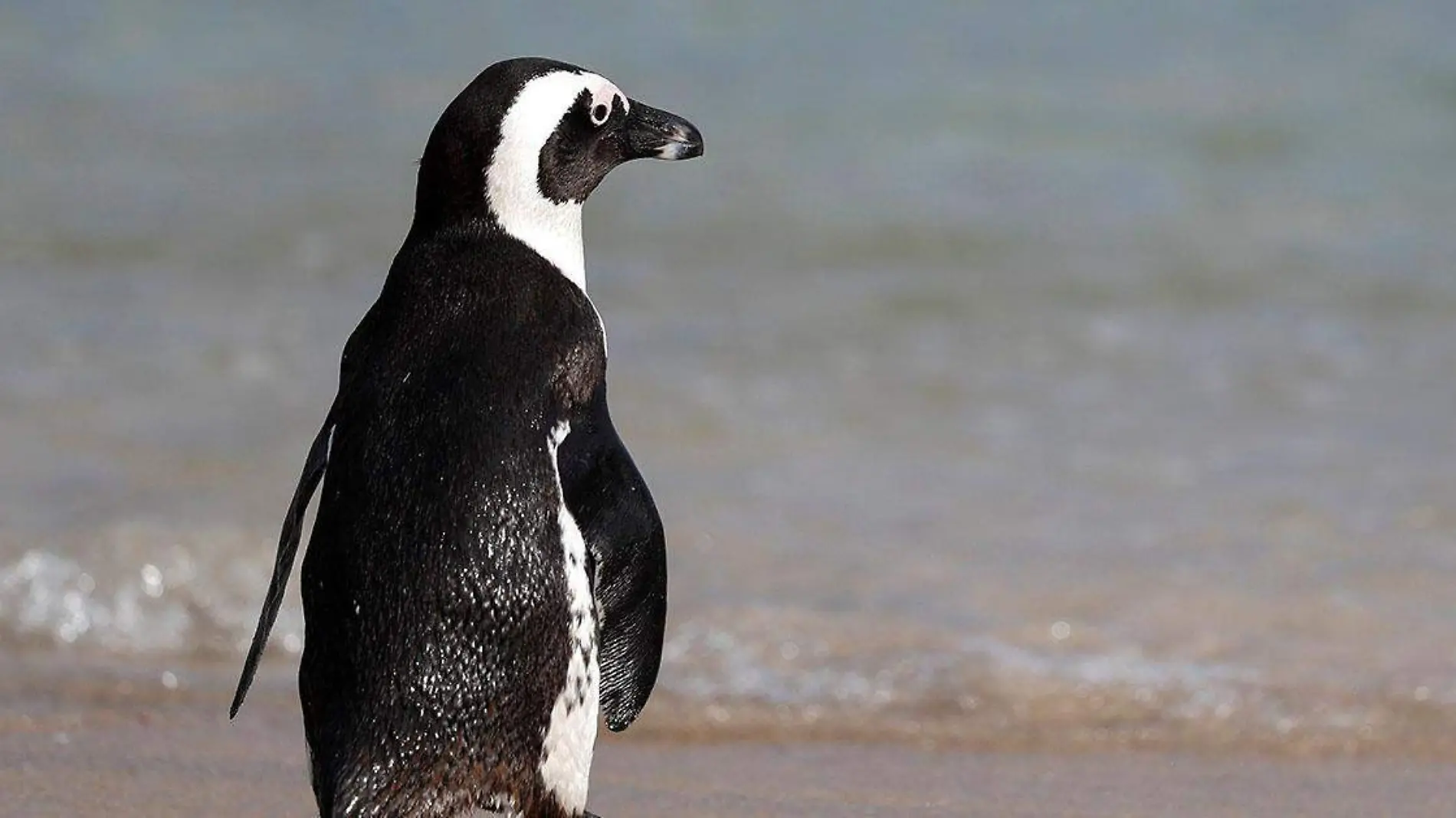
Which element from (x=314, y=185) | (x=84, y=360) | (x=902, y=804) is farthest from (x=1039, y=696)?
(x=314, y=185)

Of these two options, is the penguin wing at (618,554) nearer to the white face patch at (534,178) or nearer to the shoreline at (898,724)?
the white face patch at (534,178)

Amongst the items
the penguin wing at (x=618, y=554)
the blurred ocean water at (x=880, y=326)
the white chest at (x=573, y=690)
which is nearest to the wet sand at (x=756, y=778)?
the blurred ocean water at (x=880, y=326)

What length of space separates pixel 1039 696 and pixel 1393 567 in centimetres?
107

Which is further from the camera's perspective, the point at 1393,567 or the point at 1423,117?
the point at 1423,117

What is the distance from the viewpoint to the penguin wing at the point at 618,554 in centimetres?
265

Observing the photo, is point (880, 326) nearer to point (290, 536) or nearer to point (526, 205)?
point (526, 205)

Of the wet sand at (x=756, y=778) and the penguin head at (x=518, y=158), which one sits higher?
the penguin head at (x=518, y=158)

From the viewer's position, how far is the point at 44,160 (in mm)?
7789

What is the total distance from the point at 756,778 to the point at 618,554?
0.92 metres

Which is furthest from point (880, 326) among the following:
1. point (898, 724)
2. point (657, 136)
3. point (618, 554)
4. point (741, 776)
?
point (618, 554)

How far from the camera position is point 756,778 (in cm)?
348

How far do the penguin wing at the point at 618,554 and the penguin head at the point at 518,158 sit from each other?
231 millimetres

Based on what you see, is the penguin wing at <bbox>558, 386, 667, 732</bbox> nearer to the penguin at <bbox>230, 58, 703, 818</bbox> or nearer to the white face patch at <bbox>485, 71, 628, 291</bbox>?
the penguin at <bbox>230, 58, 703, 818</bbox>

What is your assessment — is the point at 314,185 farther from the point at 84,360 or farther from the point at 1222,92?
the point at 1222,92
